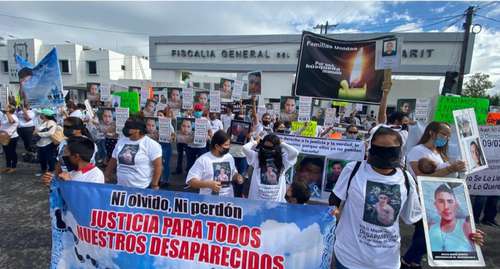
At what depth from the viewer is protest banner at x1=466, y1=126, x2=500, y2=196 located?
4.49 metres

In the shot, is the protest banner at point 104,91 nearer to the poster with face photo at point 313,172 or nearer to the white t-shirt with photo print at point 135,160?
the white t-shirt with photo print at point 135,160

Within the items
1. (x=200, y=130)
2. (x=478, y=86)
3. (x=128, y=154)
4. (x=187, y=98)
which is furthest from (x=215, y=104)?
(x=478, y=86)

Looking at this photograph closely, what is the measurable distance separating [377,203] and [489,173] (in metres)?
3.83

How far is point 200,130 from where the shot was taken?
6465 mm

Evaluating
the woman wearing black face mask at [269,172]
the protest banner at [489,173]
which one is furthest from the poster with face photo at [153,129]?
the protest banner at [489,173]

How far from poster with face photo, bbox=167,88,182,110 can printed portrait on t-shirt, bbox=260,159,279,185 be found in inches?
245

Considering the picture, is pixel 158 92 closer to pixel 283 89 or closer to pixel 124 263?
pixel 124 263

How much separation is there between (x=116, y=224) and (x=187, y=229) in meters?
0.61

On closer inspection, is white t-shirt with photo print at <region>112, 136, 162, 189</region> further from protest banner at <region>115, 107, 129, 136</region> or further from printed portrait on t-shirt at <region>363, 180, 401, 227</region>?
protest banner at <region>115, 107, 129, 136</region>

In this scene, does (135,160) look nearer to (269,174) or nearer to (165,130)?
(269,174)

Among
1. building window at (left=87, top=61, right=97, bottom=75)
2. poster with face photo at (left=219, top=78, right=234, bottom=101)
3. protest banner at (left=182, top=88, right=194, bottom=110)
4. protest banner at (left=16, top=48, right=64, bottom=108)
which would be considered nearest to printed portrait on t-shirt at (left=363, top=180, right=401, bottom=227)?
protest banner at (left=16, top=48, right=64, bottom=108)

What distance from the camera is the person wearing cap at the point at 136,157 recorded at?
3555mm

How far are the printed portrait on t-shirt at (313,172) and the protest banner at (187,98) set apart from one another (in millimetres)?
4998

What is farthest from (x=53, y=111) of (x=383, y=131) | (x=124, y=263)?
(x=383, y=131)
